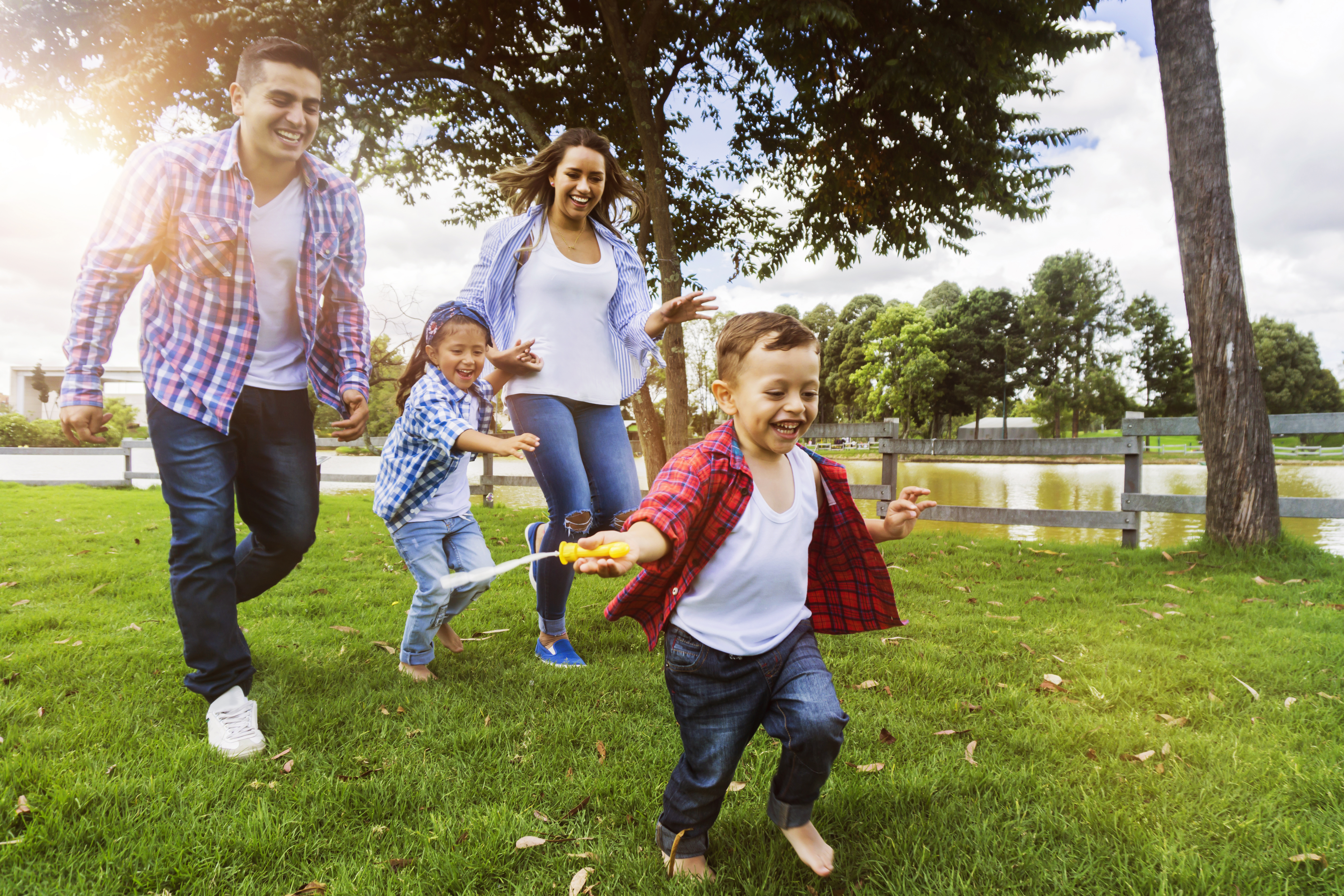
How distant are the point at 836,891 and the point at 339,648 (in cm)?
326

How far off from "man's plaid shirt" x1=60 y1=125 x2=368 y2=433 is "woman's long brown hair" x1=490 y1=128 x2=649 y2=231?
4.55 feet

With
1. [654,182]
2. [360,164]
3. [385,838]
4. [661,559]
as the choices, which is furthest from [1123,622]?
[360,164]

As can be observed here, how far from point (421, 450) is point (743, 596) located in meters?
2.20

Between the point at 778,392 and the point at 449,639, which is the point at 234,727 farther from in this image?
the point at 778,392

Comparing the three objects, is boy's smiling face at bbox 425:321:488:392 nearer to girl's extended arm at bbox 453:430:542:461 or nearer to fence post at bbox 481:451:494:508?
girl's extended arm at bbox 453:430:542:461

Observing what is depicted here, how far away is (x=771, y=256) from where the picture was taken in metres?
10.8

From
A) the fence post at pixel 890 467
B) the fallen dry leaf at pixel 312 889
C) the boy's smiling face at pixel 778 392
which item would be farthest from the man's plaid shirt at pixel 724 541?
the fence post at pixel 890 467

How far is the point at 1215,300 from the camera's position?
700 cm

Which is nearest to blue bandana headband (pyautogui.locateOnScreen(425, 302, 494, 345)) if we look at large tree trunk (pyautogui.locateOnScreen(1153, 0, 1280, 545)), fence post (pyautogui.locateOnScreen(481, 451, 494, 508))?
large tree trunk (pyautogui.locateOnScreen(1153, 0, 1280, 545))

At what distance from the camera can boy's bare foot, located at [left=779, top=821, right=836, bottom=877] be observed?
208 cm

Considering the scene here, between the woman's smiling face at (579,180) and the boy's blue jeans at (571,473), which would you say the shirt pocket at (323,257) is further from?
the woman's smiling face at (579,180)

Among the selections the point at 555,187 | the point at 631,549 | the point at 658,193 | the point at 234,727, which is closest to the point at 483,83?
the point at 658,193

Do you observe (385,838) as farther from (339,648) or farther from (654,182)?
(654,182)

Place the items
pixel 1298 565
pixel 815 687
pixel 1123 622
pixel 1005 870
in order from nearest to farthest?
1. pixel 815 687
2. pixel 1005 870
3. pixel 1123 622
4. pixel 1298 565
